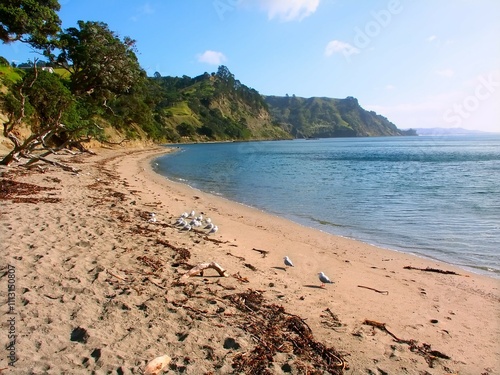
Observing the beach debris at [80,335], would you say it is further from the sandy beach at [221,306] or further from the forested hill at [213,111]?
the forested hill at [213,111]

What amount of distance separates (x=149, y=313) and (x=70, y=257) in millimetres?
2378

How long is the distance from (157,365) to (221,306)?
149 centimetres

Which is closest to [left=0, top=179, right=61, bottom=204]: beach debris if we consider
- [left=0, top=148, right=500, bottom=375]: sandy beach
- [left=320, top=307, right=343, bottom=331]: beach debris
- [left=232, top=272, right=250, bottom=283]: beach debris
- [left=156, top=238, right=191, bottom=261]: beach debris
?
[left=0, top=148, right=500, bottom=375]: sandy beach

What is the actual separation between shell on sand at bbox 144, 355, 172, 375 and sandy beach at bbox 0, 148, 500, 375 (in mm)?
68

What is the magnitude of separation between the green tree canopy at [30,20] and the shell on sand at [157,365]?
82.4 ft

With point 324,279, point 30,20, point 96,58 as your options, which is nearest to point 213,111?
point 96,58

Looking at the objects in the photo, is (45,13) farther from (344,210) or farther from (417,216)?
(417,216)

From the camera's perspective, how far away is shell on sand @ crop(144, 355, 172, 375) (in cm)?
334

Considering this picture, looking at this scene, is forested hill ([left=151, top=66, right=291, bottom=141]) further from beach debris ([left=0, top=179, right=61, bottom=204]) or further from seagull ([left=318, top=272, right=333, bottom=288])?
seagull ([left=318, top=272, right=333, bottom=288])

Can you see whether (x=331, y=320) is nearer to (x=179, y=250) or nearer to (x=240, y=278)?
(x=240, y=278)

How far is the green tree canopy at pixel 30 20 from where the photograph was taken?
2136 cm

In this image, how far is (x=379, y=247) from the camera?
9.58m

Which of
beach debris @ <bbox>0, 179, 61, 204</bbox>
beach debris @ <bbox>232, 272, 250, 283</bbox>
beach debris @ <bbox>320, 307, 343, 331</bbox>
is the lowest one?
beach debris @ <bbox>320, 307, 343, 331</bbox>

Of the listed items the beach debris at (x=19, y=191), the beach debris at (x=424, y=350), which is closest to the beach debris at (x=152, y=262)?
the beach debris at (x=424, y=350)
